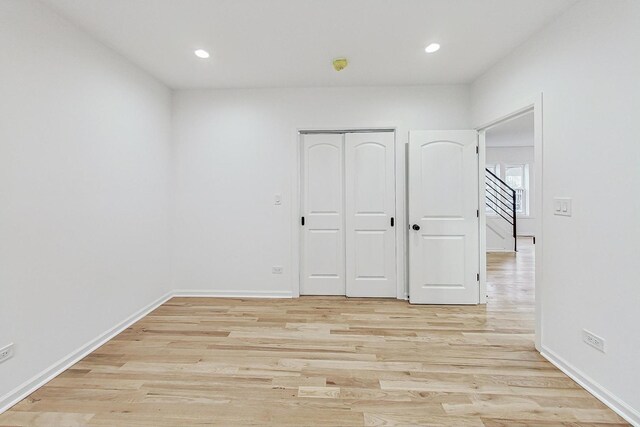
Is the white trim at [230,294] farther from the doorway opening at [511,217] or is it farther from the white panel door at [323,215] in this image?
the doorway opening at [511,217]

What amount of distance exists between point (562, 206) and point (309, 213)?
2.43 metres

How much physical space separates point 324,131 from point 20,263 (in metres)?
2.93

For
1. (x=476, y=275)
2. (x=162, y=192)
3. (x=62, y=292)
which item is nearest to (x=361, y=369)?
(x=476, y=275)

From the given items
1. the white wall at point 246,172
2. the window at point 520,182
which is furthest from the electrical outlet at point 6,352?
the window at point 520,182

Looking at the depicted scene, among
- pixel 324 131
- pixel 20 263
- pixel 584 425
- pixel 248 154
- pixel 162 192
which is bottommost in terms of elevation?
pixel 584 425

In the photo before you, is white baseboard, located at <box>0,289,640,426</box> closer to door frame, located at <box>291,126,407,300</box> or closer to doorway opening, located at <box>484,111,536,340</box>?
doorway opening, located at <box>484,111,536,340</box>

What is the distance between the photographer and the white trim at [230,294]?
354cm

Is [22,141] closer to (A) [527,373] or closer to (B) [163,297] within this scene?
(B) [163,297]

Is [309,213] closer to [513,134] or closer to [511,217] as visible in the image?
[513,134]

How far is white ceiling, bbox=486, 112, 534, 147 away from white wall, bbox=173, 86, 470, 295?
152 inches

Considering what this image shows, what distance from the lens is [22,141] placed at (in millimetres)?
1786

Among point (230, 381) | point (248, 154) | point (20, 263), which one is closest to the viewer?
point (20, 263)

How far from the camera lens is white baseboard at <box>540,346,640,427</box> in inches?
61.3

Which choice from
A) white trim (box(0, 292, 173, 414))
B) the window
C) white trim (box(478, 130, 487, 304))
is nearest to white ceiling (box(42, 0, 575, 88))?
white trim (box(478, 130, 487, 304))
